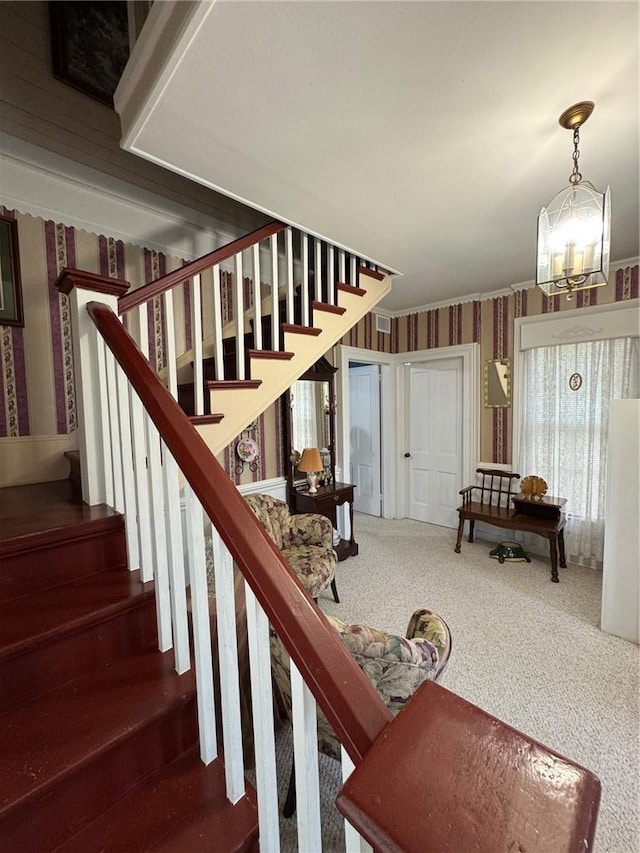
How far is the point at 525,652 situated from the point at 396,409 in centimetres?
297

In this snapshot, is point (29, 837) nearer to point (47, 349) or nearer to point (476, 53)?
point (47, 349)

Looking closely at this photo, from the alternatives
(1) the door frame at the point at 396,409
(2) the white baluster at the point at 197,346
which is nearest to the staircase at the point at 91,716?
(2) the white baluster at the point at 197,346

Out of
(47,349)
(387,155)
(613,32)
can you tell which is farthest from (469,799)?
(47,349)

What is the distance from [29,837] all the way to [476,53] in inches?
96.7

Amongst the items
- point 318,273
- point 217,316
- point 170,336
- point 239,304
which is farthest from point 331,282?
point 170,336

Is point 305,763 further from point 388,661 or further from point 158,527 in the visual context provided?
point 158,527

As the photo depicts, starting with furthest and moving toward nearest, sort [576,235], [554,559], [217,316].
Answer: [554,559] → [217,316] → [576,235]

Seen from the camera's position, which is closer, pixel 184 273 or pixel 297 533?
pixel 184 273

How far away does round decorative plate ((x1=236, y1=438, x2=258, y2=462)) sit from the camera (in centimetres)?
308

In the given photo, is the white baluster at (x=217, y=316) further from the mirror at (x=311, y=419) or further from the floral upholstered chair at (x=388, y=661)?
the mirror at (x=311, y=419)

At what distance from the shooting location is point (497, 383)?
153 inches

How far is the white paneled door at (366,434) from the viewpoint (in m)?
4.77

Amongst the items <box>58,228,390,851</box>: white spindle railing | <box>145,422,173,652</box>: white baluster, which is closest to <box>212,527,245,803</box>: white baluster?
<box>58,228,390,851</box>: white spindle railing

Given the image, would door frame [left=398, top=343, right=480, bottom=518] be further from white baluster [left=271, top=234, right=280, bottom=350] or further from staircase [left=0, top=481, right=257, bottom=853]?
staircase [left=0, top=481, right=257, bottom=853]
